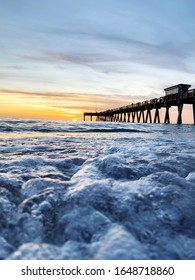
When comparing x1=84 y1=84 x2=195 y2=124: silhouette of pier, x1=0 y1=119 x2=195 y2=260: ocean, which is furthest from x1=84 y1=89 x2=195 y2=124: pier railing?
x1=0 y1=119 x2=195 y2=260: ocean

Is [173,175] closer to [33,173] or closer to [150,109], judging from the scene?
[33,173]

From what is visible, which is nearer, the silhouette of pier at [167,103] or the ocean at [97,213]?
the ocean at [97,213]

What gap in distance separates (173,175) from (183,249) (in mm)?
1572

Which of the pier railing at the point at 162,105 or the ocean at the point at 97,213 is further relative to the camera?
the pier railing at the point at 162,105

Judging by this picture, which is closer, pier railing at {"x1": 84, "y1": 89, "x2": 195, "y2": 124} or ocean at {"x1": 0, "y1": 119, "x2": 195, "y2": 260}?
ocean at {"x1": 0, "y1": 119, "x2": 195, "y2": 260}

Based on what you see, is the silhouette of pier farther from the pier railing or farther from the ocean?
the ocean

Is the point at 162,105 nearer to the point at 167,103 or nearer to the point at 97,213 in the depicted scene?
the point at 167,103

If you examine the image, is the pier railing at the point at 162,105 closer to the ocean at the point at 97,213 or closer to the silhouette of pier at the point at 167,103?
the silhouette of pier at the point at 167,103

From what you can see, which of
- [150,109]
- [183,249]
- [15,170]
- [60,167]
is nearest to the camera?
[183,249]

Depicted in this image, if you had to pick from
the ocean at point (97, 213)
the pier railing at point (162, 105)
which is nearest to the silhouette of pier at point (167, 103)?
the pier railing at point (162, 105)

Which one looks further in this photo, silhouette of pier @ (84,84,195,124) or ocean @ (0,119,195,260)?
silhouette of pier @ (84,84,195,124)

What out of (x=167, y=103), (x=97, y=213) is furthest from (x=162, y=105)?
(x=97, y=213)
